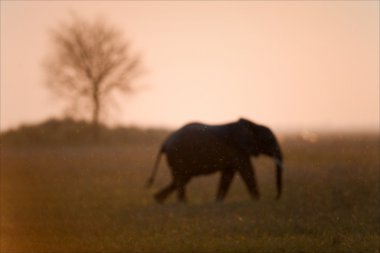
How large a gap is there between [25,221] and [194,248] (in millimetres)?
4510

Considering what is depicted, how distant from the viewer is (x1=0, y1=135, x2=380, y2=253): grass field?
10.5 metres

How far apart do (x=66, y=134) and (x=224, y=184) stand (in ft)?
75.8

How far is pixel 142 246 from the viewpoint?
1030cm

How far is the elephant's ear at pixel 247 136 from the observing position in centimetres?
1588

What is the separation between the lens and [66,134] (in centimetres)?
3788

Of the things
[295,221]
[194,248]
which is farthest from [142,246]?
[295,221]

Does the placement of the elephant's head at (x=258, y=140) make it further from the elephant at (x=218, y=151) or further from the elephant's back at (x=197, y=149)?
the elephant's back at (x=197, y=149)

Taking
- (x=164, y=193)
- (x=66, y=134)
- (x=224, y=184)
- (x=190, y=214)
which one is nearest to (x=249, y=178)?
(x=224, y=184)

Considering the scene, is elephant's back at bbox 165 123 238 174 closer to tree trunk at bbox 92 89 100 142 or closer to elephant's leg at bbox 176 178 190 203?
elephant's leg at bbox 176 178 190 203

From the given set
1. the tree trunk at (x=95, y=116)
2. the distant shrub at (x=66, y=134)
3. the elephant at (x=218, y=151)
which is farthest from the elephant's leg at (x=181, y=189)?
the tree trunk at (x=95, y=116)

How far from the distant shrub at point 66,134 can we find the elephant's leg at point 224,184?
2244 centimetres

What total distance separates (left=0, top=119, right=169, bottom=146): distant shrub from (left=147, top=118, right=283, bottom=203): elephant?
21.8 m

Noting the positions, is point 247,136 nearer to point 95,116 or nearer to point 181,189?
point 181,189

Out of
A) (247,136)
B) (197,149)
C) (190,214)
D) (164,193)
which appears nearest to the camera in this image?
(190,214)
